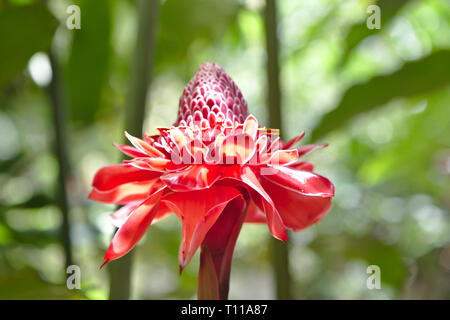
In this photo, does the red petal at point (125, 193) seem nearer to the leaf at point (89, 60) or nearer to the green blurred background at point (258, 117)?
the green blurred background at point (258, 117)

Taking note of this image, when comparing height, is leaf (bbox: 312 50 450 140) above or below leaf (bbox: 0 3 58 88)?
below

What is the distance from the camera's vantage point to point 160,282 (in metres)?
0.92

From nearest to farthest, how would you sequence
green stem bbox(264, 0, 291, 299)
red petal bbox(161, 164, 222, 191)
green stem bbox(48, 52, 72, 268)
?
1. red petal bbox(161, 164, 222, 191)
2. green stem bbox(264, 0, 291, 299)
3. green stem bbox(48, 52, 72, 268)

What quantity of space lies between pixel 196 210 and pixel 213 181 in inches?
0.6

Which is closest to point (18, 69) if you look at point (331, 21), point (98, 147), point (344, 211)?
point (331, 21)

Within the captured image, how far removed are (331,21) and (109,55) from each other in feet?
0.98

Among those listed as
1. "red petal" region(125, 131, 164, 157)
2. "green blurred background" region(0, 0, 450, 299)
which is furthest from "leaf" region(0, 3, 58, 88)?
"red petal" region(125, 131, 164, 157)

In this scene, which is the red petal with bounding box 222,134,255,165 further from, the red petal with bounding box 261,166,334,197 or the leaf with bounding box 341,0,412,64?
the leaf with bounding box 341,0,412,64

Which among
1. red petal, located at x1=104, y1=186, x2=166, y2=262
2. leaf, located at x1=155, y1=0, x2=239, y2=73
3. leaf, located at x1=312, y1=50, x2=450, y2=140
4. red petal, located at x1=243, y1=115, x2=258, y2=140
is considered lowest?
red petal, located at x1=104, y1=186, x2=166, y2=262

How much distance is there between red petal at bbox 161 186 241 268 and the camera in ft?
0.66

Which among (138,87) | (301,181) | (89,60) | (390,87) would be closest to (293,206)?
(301,181)

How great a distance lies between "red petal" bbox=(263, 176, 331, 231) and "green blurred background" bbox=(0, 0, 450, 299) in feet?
0.26

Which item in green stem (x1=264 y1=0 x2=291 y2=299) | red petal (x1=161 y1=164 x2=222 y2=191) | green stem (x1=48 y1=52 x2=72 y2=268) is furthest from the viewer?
green stem (x1=48 y1=52 x2=72 y2=268)

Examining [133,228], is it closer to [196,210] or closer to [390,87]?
[196,210]
